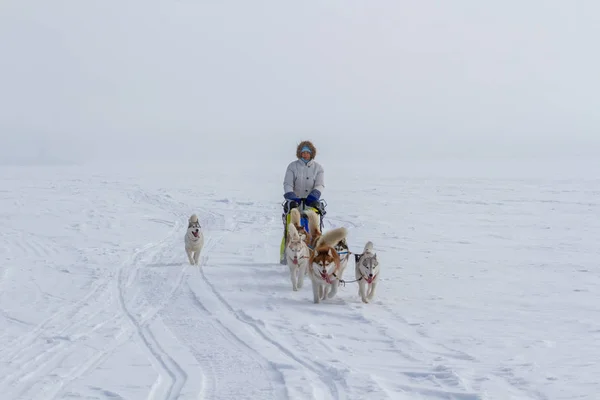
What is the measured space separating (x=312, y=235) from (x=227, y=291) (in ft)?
4.65

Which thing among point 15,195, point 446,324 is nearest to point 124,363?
point 446,324

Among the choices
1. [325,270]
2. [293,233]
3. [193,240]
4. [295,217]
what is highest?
[295,217]

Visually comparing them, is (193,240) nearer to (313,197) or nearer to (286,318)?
(313,197)

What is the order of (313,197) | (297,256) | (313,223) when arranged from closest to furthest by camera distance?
(297,256) < (313,223) < (313,197)

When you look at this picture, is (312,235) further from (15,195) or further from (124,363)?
(15,195)

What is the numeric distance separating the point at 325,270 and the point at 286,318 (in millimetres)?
832

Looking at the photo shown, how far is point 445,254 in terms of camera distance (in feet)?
39.5

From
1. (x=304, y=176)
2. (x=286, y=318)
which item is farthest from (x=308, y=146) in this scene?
(x=286, y=318)

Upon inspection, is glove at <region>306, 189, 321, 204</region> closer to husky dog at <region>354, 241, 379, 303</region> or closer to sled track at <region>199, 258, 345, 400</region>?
sled track at <region>199, 258, 345, 400</region>

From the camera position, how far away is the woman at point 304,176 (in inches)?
404

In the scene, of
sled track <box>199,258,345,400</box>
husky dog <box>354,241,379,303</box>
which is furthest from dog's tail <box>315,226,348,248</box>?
sled track <box>199,258,345,400</box>

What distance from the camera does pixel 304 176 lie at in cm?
1038

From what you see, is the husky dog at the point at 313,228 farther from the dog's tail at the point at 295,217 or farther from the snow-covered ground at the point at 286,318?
the snow-covered ground at the point at 286,318

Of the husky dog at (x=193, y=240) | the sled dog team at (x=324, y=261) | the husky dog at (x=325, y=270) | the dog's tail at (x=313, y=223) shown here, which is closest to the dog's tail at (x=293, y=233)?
the sled dog team at (x=324, y=261)
